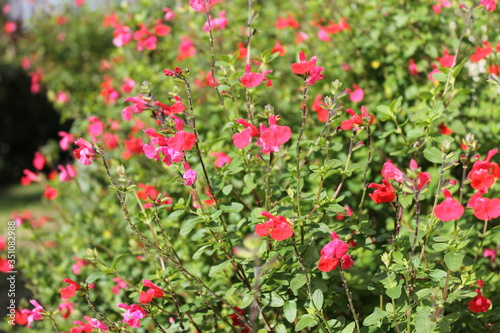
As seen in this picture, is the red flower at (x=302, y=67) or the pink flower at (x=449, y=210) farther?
the red flower at (x=302, y=67)

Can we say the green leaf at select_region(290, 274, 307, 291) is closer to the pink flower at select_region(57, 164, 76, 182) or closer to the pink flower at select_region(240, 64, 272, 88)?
the pink flower at select_region(240, 64, 272, 88)

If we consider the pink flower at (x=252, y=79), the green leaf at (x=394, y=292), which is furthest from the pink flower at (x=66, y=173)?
the green leaf at (x=394, y=292)

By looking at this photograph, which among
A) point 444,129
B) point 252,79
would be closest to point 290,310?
point 252,79

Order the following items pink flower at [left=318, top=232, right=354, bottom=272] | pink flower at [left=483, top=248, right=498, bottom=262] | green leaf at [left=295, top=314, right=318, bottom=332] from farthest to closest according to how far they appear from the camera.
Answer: pink flower at [left=483, top=248, right=498, bottom=262], green leaf at [left=295, top=314, right=318, bottom=332], pink flower at [left=318, top=232, right=354, bottom=272]

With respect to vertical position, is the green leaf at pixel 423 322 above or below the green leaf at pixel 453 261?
below

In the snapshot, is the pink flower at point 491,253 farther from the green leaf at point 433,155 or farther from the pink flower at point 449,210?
the pink flower at point 449,210

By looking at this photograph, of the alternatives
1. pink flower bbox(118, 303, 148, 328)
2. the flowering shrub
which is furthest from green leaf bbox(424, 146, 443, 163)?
pink flower bbox(118, 303, 148, 328)

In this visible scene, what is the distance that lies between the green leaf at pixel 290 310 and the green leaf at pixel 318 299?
10cm

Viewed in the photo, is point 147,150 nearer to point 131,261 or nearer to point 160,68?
point 131,261

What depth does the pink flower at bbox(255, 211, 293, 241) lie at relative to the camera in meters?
1.39

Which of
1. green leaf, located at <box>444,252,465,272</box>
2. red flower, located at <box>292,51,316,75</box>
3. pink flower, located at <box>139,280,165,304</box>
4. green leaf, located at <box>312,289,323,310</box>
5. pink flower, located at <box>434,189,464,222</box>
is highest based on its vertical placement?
red flower, located at <box>292,51,316,75</box>

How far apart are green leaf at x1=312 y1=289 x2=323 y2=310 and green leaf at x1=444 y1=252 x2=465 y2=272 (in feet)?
1.20

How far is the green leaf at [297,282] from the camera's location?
1498mm

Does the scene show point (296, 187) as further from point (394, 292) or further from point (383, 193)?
point (394, 292)
